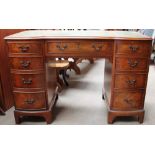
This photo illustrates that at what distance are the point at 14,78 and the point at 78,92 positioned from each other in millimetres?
1092

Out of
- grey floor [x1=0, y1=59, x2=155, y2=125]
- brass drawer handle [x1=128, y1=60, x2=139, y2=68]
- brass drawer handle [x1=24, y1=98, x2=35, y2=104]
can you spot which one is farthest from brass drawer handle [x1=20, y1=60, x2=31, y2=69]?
brass drawer handle [x1=128, y1=60, x2=139, y2=68]

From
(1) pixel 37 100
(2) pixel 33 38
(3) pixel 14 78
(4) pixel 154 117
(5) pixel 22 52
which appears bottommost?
(4) pixel 154 117

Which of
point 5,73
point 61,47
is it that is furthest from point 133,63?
point 5,73

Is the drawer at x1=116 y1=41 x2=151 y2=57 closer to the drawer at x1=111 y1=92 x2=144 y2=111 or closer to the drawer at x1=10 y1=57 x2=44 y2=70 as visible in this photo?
the drawer at x1=111 y1=92 x2=144 y2=111

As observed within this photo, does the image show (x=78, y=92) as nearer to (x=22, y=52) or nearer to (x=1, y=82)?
(x=1, y=82)

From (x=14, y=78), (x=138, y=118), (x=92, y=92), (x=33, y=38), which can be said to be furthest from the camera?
(x=92, y=92)

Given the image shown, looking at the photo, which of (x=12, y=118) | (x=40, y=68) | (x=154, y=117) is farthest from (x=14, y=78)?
(x=154, y=117)

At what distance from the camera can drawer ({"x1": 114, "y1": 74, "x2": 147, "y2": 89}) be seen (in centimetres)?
154

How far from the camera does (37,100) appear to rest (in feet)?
5.34

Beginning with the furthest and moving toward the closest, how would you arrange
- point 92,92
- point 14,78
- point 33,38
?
point 92,92
point 14,78
point 33,38

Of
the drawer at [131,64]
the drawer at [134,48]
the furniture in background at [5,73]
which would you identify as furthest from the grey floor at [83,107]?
the drawer at [134,48]

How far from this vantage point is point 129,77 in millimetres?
1544

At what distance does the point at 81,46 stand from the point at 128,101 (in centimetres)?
Result: 67

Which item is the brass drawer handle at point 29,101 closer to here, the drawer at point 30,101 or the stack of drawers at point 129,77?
Answer: the drawer at point 30,101
